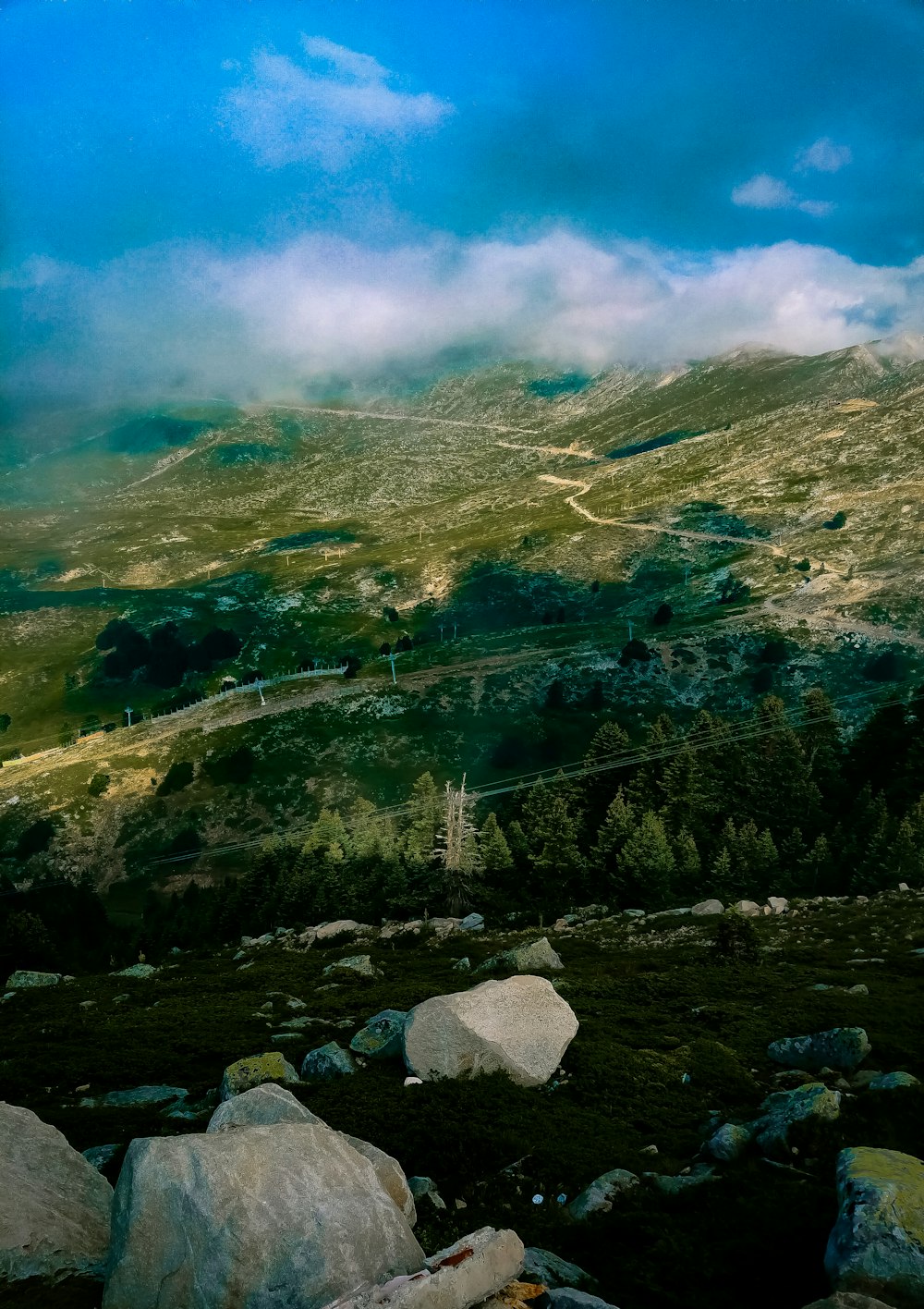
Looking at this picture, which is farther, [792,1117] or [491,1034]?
[491,1034]

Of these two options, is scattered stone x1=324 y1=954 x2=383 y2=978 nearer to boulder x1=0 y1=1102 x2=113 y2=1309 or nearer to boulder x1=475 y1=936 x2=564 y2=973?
boulder x1=475 y1=936 x2=564 y2=973

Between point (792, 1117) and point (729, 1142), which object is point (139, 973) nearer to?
point (729, 1142)

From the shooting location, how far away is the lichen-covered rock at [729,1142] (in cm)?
2031

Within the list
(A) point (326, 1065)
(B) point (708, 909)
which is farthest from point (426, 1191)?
(B) point (708, 909)

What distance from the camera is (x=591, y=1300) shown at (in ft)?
43.8

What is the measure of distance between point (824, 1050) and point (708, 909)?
37.9 meters

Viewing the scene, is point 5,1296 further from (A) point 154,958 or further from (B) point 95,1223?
(A) point 154,958

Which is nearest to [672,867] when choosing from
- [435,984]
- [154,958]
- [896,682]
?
[435,984]

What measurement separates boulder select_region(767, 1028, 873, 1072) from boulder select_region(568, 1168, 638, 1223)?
10.6 metres

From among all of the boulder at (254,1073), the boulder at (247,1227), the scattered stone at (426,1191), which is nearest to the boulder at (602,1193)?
the scattered stone at (426,1191)

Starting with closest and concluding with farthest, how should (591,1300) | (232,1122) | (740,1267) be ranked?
(591,1300), (740,1267), (232,1122)

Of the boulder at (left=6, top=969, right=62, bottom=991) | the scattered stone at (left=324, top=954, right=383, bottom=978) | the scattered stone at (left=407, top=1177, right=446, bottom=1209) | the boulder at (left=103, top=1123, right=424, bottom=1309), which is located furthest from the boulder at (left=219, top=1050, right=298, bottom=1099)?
the boulder at (left=6, top=969, right=62, bottom=991)

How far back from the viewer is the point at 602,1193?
18.9m

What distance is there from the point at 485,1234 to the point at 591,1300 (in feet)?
6.64
